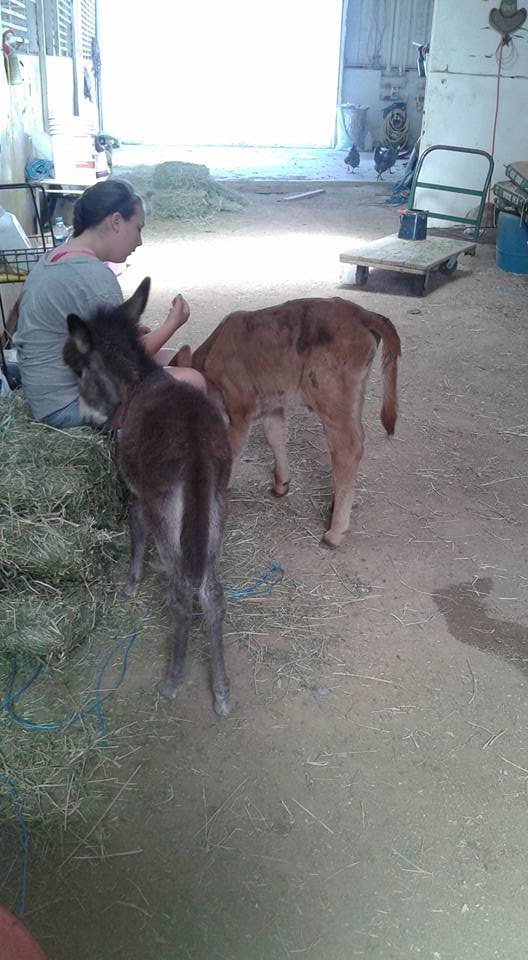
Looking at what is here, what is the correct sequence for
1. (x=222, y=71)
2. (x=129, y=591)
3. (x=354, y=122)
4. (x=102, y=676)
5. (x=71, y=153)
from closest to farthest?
1. (x=102, y=676)
2. (x=129, y=591)
3. (x=71, y=153)
4. (x=354, y=122)
5. (x=222, y=71)

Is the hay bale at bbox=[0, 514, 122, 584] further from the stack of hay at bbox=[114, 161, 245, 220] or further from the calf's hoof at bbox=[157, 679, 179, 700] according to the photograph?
the stack of hay at bbox=[114, 161, 245, 220]

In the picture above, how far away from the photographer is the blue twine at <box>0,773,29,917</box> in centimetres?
218

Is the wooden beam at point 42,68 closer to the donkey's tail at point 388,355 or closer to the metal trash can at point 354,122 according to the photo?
the donkey's tail at point 388,355

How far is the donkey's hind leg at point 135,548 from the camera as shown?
3.33 meters

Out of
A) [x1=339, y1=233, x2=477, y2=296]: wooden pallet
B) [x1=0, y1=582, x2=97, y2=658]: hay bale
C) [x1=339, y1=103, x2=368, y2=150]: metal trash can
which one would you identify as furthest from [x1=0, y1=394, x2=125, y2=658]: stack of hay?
[x1=339, y1=103, x2=368, y2=150]: metal trash can

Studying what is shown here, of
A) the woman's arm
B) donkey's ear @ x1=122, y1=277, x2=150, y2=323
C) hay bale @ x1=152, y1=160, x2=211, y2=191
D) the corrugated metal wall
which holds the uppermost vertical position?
the corrugated metal wall

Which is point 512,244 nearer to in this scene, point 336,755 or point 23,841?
point 336,755

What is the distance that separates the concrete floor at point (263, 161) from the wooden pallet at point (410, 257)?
299 inches

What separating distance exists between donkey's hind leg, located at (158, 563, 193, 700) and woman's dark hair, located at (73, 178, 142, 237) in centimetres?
175

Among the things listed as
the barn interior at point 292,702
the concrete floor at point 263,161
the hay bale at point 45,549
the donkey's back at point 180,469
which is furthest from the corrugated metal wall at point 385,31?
the hay bale at point 45,549

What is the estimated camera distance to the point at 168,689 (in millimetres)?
2912

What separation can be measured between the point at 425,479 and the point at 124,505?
184cm

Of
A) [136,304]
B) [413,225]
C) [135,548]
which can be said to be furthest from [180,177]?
[135,548]

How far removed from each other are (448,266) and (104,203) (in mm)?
6097
